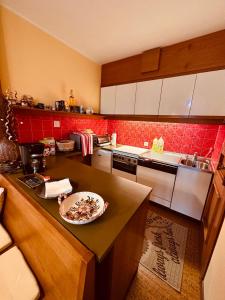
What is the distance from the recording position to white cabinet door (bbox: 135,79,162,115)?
2.04m

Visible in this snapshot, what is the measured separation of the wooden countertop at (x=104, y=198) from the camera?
0.61 m

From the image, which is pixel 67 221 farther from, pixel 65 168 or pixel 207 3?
pixel 207 3

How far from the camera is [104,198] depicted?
0.92 metres

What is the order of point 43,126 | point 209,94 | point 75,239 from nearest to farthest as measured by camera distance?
point 75,239 → point 209,94 → point 43,126

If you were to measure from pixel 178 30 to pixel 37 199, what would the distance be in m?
2.29

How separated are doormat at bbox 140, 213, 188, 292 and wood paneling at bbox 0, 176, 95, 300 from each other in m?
0.98

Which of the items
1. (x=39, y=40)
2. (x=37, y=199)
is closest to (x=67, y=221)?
(x=37, y=199)

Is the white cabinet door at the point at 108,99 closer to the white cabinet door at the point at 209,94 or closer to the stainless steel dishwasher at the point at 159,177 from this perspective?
the stainless steel dishwasher at the point at 159,177

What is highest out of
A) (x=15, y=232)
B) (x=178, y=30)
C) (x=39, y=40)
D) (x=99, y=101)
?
(x=178, y=30)

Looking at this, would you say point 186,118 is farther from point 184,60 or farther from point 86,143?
point 86,143

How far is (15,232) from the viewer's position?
1.01 m

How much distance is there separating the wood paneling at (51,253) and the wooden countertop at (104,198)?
0.04 metres

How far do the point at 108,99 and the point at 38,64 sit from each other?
125 cm

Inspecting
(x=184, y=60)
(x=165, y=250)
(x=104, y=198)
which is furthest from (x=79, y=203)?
(x=184, y=60)
